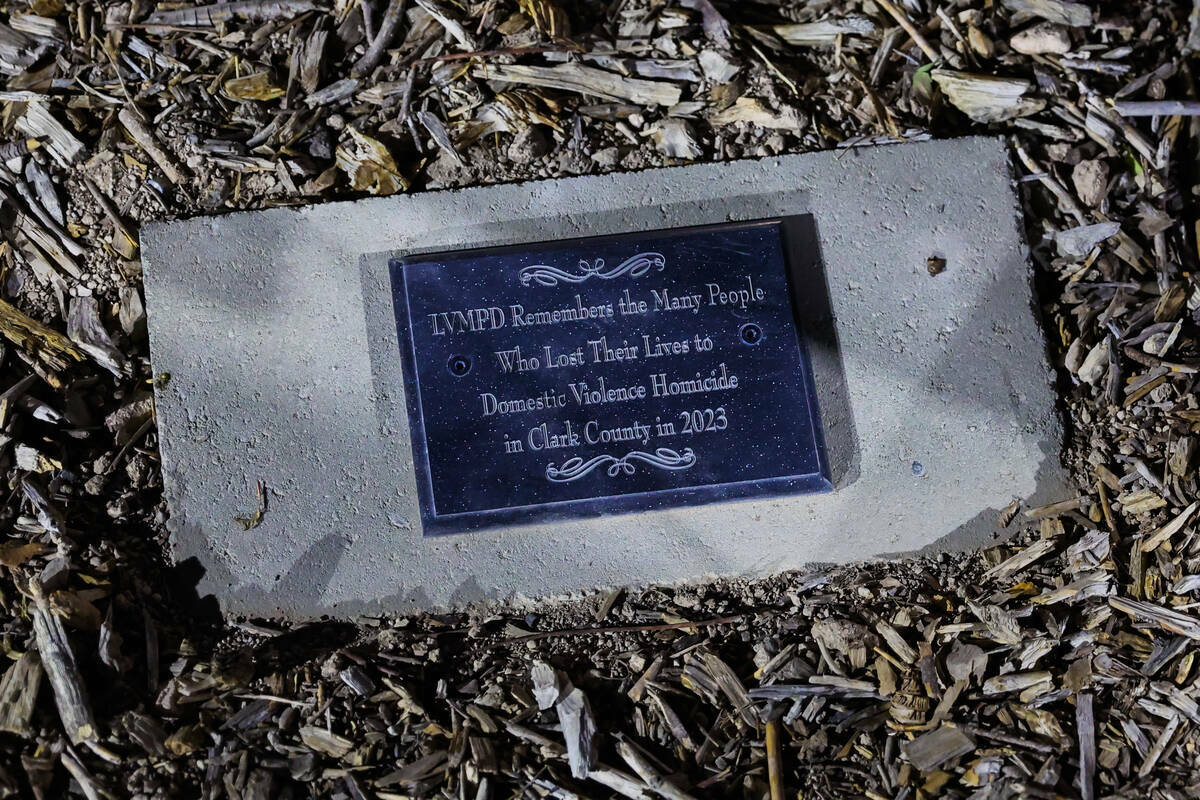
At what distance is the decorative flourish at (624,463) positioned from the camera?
253 cm

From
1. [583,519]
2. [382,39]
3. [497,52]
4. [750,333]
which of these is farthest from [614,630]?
[382,39]

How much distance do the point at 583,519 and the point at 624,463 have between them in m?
0.21

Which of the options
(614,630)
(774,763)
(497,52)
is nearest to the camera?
(774,763)

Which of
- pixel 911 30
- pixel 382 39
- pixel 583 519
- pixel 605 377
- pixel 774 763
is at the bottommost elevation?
pixel 774 763

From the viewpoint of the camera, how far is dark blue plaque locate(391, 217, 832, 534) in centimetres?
253

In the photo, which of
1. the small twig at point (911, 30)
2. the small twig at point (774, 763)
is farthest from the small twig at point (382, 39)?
the small twig at point (774, 763)

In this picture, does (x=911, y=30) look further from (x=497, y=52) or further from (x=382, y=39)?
(x=382, y=39)

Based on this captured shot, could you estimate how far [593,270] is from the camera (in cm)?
258

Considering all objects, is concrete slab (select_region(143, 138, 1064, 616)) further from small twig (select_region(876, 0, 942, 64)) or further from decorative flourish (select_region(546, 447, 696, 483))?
small twig (select_region(876, 0, 942, 64))

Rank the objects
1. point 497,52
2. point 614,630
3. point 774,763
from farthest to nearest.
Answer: point 497,52 → point 614,630 → point 774,763

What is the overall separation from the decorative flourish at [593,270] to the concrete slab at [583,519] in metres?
0.11

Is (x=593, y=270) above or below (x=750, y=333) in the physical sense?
above

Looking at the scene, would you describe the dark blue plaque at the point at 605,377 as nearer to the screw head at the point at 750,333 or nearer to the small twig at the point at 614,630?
the screw head at the point at 750,333

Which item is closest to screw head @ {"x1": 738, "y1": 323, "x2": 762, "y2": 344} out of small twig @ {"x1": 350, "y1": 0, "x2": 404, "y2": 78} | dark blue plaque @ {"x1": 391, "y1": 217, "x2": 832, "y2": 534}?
dark blue plaque @ {"x1": 391, "y1": 217, "x2": 832, "y2": 534}
